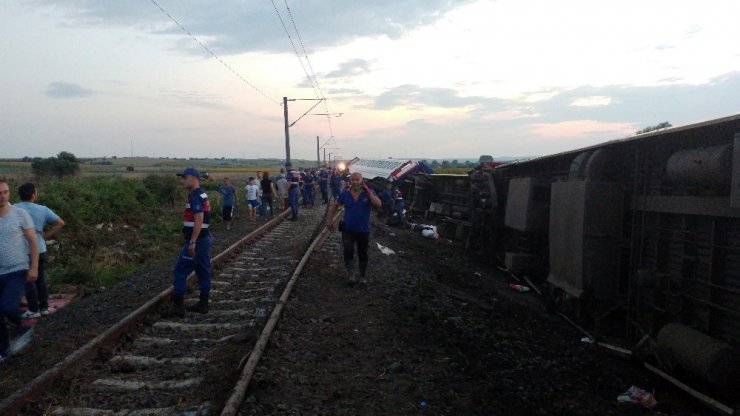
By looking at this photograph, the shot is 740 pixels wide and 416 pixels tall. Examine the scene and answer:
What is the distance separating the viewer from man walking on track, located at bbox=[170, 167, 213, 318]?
280 inches

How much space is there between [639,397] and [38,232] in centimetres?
693

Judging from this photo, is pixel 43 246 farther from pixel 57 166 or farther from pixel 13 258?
pixel 57 166

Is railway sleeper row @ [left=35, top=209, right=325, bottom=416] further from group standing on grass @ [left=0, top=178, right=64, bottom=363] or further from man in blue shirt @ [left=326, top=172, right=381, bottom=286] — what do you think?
man in blue shirt @ [left=326, top=172, right=381, bottom=286]

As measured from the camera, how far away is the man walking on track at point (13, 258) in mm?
5598

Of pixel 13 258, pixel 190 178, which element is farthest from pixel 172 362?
pixel 190 178

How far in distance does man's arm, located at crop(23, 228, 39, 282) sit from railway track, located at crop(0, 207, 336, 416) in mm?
867

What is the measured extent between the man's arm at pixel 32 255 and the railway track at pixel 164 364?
87 cm

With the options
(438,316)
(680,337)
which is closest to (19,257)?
(438,316)

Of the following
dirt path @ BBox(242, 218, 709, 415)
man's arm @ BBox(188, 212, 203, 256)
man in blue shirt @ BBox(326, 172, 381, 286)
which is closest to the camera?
dirt path @ BBox(242, 218, 709, 415)

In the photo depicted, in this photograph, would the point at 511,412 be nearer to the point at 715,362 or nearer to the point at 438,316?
the point at 715,362

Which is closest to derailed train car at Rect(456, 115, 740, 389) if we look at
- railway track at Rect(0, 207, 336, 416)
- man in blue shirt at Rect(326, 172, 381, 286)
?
man in blue shirt at Rect(326, 172, 381, 286)

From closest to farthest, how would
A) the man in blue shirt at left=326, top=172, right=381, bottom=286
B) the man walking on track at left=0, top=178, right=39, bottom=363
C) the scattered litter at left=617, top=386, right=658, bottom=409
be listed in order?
1. the scattered litter at left=617, top=386, right=658, bottom=409
2. the man walking on track at left=0, top=178, right=39, bottom=363
3. the man in blue shirt at left=326, top=172, right=381, bottom=286

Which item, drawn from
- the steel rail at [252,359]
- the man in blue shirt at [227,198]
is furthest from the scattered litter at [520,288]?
the man in blue shirt at [227,198]

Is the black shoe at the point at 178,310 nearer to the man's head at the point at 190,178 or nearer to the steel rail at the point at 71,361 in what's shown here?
the steel rail at the point at 71,361
